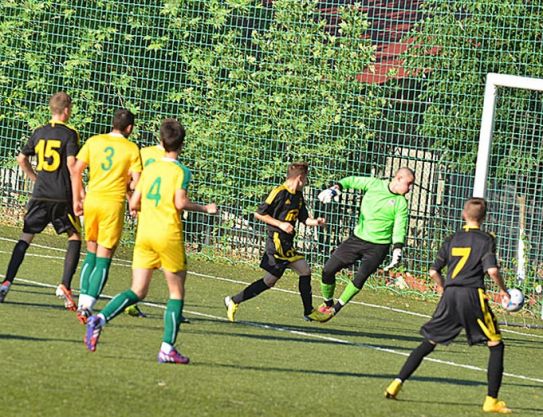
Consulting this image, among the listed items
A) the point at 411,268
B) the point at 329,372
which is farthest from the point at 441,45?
the point at 329,372

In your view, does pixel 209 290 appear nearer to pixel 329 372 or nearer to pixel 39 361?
pixel 329 372

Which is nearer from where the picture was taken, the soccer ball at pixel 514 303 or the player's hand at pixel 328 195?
the soccer ball at pixel 514 303

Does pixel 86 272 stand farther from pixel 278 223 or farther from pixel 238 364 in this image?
pixel 278 223

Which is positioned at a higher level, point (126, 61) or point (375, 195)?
point (126, 61)

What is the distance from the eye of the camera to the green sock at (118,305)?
30.5ft

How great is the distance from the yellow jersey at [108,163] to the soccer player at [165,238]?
1.55m

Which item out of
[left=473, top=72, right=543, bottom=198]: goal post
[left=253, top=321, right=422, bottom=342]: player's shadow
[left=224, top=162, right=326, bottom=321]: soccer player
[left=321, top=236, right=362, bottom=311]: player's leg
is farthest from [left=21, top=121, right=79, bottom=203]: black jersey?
[left=473, top=72, right=543, bottom=198]: goal post

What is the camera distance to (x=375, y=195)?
43.9 ft

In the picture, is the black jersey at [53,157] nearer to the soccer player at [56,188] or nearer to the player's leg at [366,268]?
the soccer player at [56,188]

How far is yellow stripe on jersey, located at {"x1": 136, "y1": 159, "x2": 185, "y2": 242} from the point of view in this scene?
9281mm

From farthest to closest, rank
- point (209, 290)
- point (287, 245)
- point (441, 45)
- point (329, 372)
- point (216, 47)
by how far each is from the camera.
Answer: point (216, 47)
point (441, 45)
point (209, 290)
point (287, 245)
point (329, 372)

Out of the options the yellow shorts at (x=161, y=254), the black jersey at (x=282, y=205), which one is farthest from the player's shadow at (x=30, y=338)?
the black jersey at (x=282, y=205)

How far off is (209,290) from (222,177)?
12.6ft

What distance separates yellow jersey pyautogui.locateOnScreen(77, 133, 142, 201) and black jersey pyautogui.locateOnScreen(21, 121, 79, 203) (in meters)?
0.67
